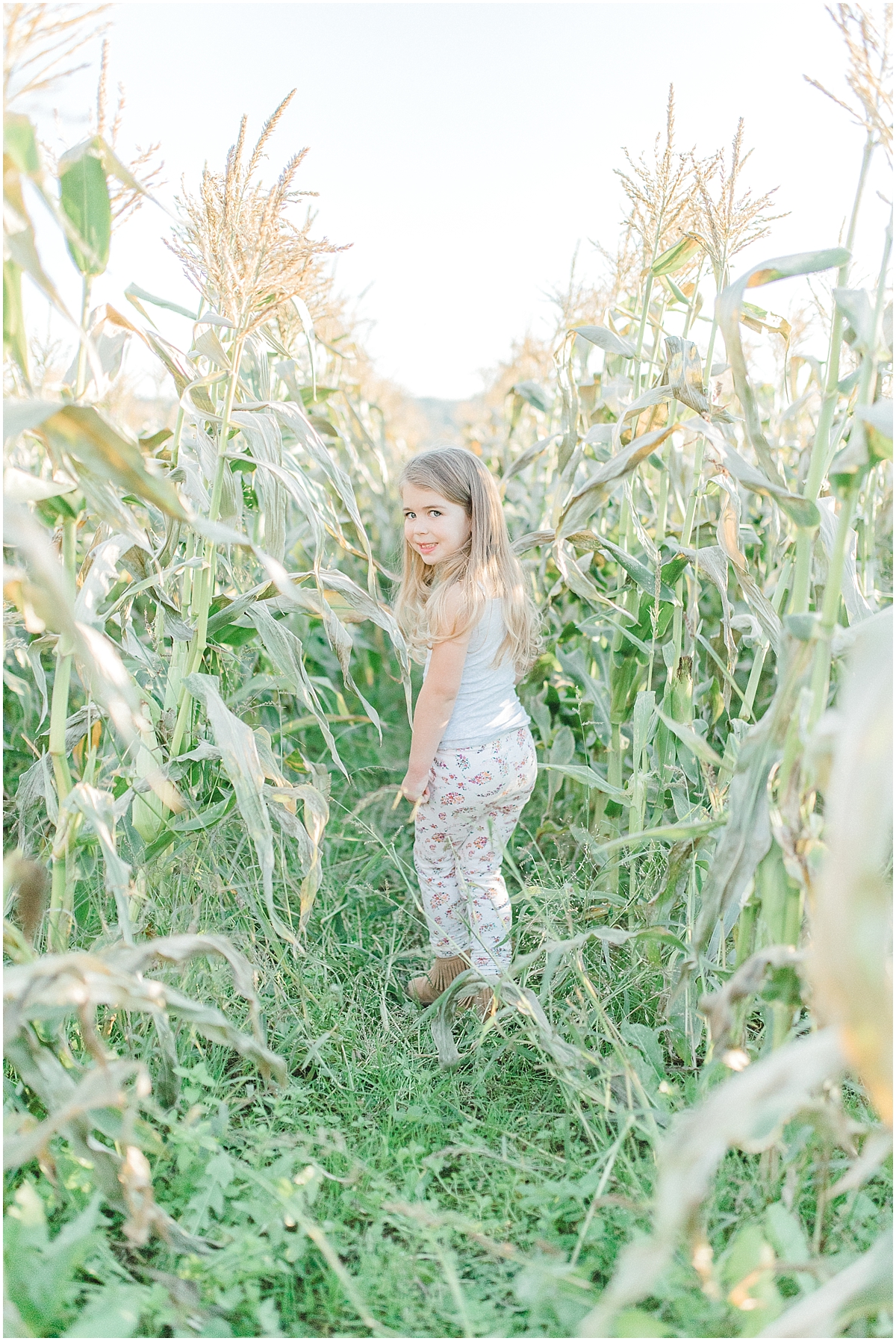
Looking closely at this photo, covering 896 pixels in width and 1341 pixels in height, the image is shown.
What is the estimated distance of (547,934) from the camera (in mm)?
2254

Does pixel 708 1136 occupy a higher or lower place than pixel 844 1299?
higher

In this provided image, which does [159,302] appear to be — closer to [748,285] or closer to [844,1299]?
[748,285]

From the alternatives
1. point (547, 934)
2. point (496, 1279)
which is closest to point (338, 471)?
point (547, 934)

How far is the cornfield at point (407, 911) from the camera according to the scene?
1.33m

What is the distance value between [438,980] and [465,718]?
74 cm

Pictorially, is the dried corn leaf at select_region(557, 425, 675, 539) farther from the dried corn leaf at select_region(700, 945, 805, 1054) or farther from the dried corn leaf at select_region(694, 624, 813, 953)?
the dried corn leaf at select_region(700, 945, 805, 1054)

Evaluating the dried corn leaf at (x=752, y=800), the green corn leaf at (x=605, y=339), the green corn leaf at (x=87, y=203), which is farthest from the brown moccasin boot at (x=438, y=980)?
the green corn leaf at (x=87, y=203)

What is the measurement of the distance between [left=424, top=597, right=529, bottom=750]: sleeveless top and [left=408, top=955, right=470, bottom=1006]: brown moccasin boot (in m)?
0.60

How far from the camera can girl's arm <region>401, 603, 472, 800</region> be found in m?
2.38

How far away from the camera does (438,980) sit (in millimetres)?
2496

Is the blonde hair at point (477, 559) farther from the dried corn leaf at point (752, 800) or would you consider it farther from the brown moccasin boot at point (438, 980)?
the dried corn leaf at point (752, 800)

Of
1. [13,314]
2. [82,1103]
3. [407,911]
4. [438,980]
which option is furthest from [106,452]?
[407,911]

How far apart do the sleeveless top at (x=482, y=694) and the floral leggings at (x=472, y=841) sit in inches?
1.2

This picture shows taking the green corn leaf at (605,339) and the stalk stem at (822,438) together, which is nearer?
the stalk stem at (822,438)
